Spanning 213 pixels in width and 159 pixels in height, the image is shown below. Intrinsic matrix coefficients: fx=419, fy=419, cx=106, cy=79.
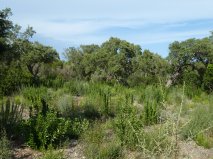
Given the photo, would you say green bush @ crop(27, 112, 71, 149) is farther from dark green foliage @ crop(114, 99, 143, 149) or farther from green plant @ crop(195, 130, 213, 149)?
green plant @ crop(195, 130, 213, 149)

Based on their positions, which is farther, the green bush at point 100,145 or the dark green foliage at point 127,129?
the dark green foliage at point 127,129

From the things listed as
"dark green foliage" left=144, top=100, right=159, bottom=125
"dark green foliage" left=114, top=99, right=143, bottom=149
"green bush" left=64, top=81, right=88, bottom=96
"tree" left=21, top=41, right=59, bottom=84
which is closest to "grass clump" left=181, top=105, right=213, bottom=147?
"dark green foliage" left=144, top=100, right=159, bottom=125

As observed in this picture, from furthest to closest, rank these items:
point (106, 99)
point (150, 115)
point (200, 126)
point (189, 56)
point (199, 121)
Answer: point (189, 56)
point (106, 99)
point (150, 115)
point (199, 121)
point (200, 126)

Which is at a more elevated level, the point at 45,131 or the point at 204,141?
the point at 45,131

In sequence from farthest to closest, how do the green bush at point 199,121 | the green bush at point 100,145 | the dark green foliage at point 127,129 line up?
1. the green bush at point 199,121
2. the dark green foliage at point 127,129
3. the green bush at point 100,145

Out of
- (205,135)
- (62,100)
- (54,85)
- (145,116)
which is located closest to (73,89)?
(54,85)

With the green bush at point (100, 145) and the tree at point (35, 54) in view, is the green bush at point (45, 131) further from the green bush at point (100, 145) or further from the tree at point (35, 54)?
the tree at point (35, 54)

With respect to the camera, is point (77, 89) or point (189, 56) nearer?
point (77, 89)

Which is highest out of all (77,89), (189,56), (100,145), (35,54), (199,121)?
(35,54)

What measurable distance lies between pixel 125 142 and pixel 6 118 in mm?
2561

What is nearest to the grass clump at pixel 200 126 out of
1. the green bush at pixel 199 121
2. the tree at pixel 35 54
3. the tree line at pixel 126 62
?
the green bush at pixel 199 121

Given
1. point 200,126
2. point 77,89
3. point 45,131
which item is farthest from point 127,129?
point 77,89

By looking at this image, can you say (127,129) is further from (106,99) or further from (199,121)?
(106,99)

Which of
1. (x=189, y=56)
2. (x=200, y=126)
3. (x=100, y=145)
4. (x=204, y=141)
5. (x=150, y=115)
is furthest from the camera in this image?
(x=189, y=56)
